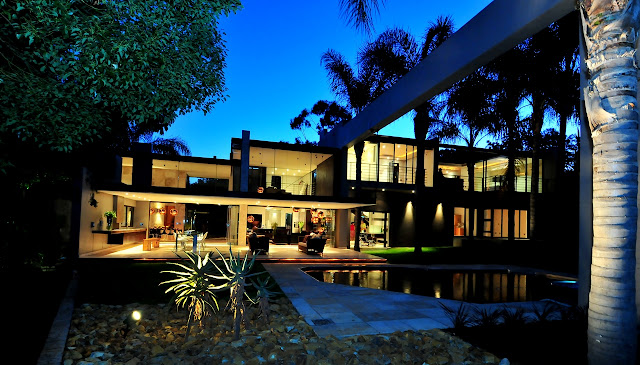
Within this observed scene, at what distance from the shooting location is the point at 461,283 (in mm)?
10320

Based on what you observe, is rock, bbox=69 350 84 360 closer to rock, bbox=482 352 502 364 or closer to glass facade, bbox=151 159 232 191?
rock, bbox=482 352 502 364

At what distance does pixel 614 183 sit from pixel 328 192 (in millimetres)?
15845

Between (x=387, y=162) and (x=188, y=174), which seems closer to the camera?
(x=188, y=174)

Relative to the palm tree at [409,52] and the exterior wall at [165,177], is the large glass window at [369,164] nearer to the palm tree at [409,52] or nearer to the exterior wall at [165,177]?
the palm tree at [409,52]

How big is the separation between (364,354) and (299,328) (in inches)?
53.5

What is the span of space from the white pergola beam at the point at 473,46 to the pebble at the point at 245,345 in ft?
18.4

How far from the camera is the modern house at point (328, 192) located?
1777 cm

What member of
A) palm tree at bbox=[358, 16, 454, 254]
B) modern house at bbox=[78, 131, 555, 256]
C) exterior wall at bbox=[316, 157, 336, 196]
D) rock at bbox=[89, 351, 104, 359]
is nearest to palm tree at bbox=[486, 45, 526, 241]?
palm tree at bbox=[358, 16, 454, 254]

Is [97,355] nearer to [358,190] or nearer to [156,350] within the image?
[156,350]

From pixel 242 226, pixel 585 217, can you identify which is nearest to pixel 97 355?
pixel 585 217

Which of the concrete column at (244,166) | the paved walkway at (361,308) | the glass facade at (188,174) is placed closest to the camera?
the paved walkway at (361,308)

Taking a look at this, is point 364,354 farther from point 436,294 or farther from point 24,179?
point 24,179

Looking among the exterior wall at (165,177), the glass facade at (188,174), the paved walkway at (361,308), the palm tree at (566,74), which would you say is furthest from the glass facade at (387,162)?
the paved walkway at (361,308)

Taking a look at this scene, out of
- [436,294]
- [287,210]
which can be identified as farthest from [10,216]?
[287,210]
